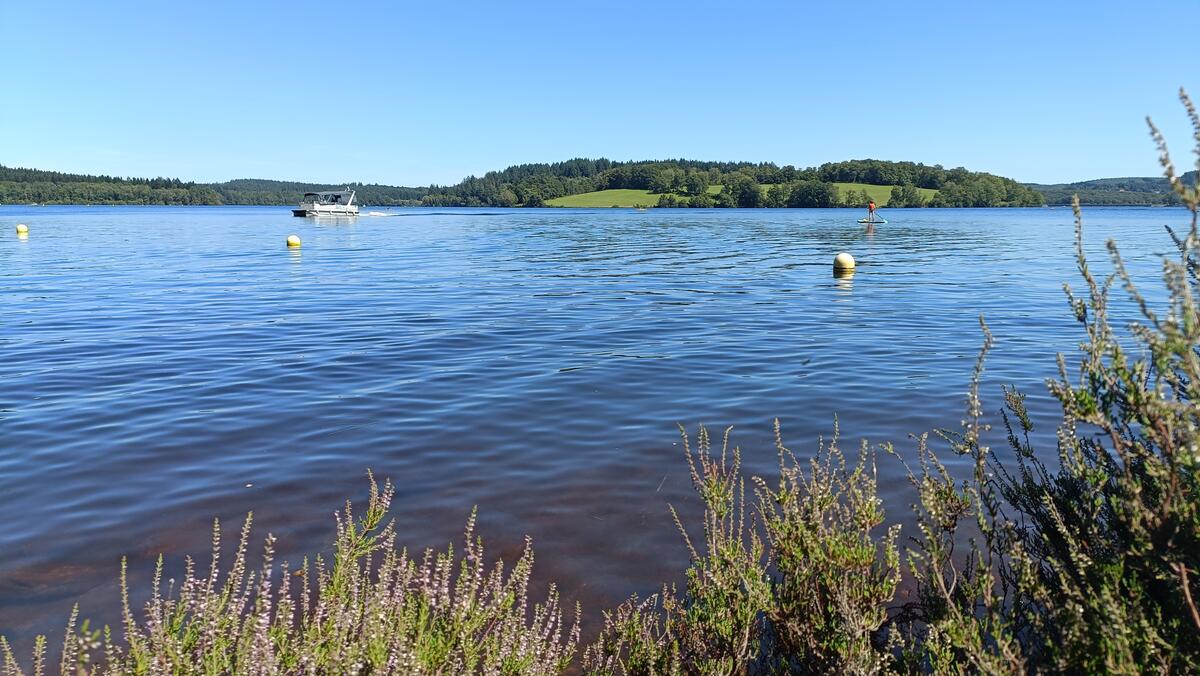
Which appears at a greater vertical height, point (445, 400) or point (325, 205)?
point (325, 205)

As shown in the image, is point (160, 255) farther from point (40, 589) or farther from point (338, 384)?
point (40, 589)

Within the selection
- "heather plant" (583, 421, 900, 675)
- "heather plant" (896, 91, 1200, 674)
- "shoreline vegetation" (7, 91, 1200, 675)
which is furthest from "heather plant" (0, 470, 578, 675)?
"heather plant" (896, 91, 1200, 674)

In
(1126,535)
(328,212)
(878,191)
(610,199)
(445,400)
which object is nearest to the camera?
(1126,535)

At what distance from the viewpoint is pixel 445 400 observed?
11.6 m

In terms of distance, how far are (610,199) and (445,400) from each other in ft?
567

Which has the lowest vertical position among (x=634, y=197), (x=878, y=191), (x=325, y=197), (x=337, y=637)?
(x=337, y=637)

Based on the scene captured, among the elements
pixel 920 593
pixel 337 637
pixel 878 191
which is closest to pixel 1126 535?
pixel 920 593

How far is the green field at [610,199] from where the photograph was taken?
174m

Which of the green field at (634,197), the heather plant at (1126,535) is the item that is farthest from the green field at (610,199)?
the heather plant at (1126,535)

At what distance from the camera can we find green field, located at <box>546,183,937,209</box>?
168 meters

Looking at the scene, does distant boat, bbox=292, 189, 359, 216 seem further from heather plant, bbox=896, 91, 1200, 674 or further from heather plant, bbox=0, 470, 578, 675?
heather plant, bbox=896, 91, 1200, 674

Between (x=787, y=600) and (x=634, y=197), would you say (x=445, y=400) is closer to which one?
(x=787, y=600)

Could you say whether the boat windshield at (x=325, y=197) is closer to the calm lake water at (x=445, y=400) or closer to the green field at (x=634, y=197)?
the green field at (x=634, y=197)

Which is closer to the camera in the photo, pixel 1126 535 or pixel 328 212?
pixel 1126 535
